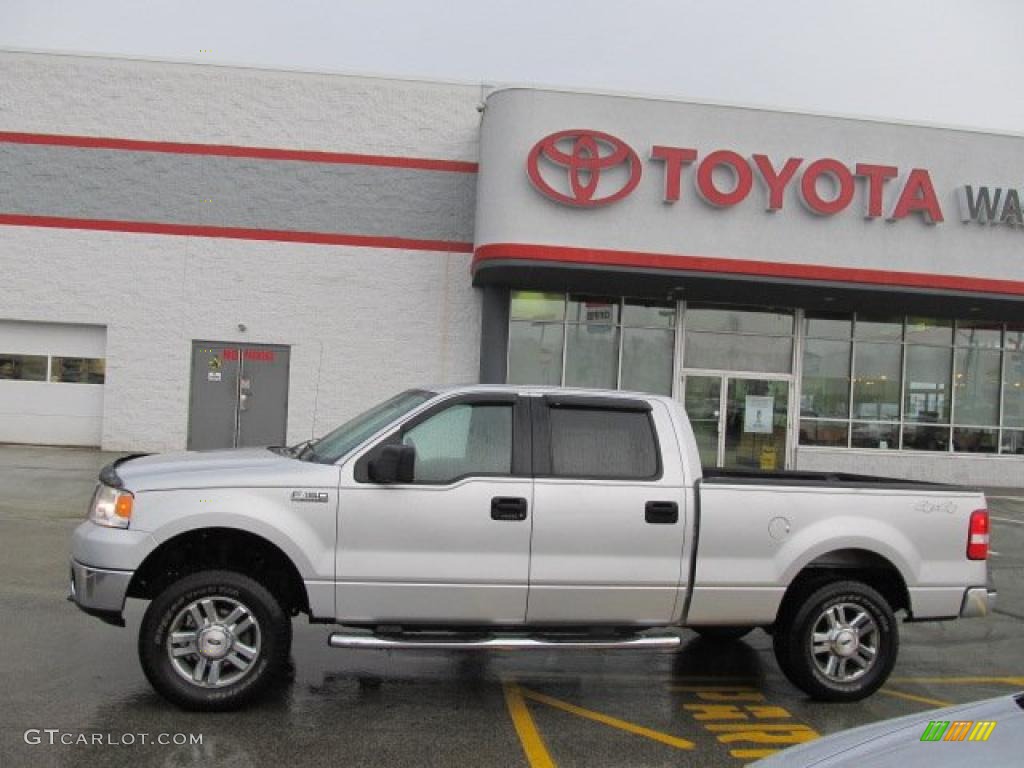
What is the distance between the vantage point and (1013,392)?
19859 millimetres

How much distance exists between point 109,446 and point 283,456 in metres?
13.7

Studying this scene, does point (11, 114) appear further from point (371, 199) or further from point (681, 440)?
point (681, 440)

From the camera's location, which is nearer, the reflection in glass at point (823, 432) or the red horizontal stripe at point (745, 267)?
the red horizontal stripe at point (745, 267)

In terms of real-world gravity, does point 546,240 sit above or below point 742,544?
above

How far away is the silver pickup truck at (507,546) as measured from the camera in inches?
197

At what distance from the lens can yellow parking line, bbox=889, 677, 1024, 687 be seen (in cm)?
629

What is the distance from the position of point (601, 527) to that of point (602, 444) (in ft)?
1.71

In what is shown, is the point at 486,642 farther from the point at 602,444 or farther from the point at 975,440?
the point at 975,440

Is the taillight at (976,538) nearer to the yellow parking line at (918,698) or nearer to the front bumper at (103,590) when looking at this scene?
the yellow parking line at (918,698)

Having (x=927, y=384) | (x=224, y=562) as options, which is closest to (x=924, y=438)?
(x=927, y=384)

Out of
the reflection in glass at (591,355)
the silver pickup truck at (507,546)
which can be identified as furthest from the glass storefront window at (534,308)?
the silver pickup truck at (507,546)

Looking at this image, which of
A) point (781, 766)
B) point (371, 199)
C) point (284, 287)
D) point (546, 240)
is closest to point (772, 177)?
point (546, 240)

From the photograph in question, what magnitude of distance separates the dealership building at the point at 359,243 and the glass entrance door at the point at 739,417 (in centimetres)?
12

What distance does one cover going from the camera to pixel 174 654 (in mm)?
4953
